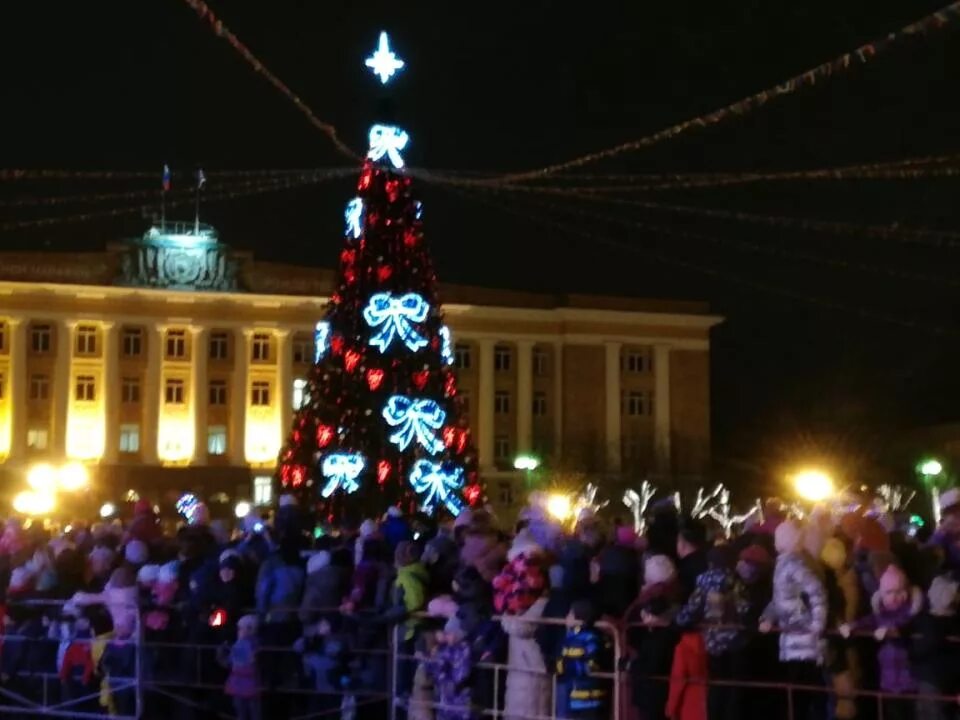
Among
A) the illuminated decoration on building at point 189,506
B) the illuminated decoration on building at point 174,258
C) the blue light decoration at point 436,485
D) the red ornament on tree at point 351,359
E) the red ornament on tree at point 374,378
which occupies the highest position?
the illuminated decoration on building at point 174,258

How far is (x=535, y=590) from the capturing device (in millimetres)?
11070

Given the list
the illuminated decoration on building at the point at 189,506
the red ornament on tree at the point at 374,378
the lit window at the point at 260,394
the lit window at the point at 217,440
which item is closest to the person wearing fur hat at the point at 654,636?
the illuminated decoration on building at the point at 189,506

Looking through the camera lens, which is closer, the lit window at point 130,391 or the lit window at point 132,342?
the lit window at point 130,391

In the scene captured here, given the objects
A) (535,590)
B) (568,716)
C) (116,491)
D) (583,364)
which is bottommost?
(568,716)

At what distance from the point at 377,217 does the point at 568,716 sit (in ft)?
46.2

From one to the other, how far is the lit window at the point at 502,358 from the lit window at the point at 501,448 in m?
3.12

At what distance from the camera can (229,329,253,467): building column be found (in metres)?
72.0

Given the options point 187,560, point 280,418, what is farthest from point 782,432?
point 187,560

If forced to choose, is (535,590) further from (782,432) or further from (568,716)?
(782,432)

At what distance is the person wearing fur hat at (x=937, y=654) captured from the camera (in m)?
9.56

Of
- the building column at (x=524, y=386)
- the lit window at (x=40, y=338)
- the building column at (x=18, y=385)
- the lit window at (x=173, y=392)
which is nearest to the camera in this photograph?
the building column at (x=18, y=385)

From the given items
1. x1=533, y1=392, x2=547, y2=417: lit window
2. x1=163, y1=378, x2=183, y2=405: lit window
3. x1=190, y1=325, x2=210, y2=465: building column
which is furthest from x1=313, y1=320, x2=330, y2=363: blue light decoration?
x1=533, y1=392, x2=547, y2=417: lit window

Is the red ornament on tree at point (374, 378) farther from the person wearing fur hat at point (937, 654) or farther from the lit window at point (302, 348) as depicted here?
the lit window at point (302, 348)

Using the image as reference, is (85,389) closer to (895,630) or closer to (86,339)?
(86,339)
